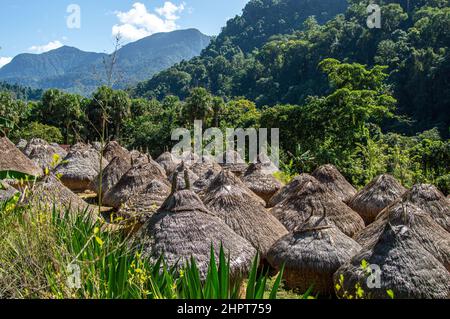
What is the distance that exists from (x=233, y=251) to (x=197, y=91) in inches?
1019

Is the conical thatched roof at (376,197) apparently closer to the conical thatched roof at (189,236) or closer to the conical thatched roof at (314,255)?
the conical thatched roof at (314,255)

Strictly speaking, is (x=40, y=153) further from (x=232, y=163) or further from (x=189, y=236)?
(x=189, y=236)

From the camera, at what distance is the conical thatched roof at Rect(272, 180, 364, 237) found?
8477mm

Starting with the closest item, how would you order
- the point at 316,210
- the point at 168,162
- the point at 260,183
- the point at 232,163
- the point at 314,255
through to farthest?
the point at 314,255, the point at 316,210, the point at 260,183, the point at 168,162, the point at 232,163

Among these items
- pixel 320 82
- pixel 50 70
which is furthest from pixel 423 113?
pixel 50 70

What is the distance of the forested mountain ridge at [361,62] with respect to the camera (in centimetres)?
3584

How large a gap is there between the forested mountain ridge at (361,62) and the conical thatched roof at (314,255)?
28018mm

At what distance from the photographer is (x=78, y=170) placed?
49.6ft

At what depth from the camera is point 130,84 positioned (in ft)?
11.6

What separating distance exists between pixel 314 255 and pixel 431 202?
3.53m

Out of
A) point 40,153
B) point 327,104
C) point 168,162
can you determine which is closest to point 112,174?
point 168,162

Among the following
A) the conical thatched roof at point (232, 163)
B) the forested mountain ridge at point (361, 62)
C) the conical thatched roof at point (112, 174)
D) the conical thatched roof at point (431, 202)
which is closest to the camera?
the conical thatched roof at point (431, 202)

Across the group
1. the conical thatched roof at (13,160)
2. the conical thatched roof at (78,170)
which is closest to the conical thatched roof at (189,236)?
the conical thatched roof at (13,160)

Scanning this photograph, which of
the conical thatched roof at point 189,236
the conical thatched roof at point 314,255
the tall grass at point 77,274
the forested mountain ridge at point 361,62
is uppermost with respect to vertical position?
the forested mountain ridge at point 361,62
